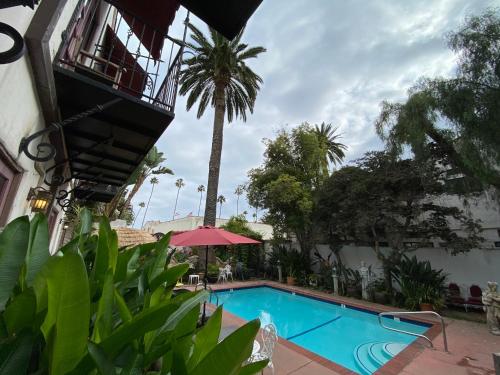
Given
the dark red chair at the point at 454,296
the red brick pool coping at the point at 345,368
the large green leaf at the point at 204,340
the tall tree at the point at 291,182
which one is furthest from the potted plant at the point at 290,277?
the large green leaf at the point at 204,340

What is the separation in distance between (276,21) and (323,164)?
1032cm

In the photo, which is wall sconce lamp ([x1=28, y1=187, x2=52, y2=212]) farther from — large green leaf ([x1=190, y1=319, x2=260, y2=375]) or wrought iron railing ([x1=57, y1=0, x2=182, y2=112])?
large green leaf ([x1=190, y1=319, x2=260, y2=375])

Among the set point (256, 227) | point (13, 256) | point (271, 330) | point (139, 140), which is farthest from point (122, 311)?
point (256, 227)

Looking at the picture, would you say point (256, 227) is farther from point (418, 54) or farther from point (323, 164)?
point (418, 54)

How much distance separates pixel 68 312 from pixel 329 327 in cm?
942

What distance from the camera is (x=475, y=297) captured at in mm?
9086

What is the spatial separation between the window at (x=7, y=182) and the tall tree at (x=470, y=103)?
33.9 ft

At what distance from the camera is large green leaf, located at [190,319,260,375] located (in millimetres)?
585

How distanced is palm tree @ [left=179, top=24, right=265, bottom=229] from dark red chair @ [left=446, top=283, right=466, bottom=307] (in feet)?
37.3

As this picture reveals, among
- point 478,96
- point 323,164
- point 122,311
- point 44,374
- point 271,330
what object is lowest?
point 271,330

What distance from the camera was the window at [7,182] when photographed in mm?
2539

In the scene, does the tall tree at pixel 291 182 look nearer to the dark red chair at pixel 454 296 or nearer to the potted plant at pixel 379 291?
the potted plant at pixel 379 291

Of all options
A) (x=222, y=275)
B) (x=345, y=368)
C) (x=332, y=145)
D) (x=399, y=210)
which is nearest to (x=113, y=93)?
(x=345, y=368)

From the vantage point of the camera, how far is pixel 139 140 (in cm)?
438
